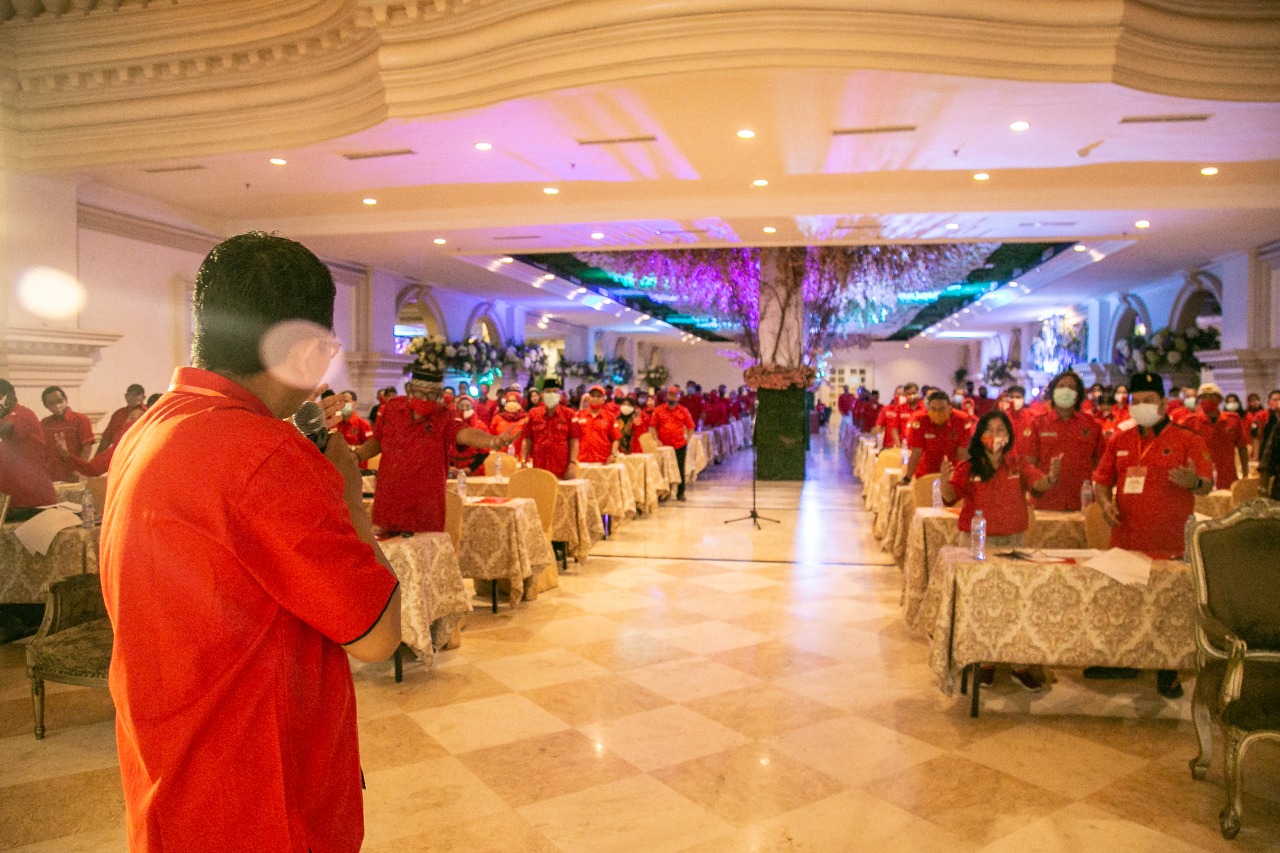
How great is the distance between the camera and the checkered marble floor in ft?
11.3

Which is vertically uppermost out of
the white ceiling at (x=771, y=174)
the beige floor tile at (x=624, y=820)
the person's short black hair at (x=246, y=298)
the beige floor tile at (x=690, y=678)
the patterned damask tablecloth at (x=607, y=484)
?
the white ceiling at (x=771, y=174)

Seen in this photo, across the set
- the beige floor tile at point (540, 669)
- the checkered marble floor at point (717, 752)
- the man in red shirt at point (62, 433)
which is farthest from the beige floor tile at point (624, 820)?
the man in red shirt at point (62, 433)

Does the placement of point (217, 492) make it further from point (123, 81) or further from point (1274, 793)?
point (123, 81)

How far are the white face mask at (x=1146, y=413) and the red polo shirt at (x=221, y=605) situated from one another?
487cm

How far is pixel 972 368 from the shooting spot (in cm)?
3806

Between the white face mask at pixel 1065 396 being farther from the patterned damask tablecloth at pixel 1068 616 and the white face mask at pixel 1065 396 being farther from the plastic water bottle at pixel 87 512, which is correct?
the plastic water bottle at pixel 87 512

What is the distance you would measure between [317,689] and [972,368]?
3940cm

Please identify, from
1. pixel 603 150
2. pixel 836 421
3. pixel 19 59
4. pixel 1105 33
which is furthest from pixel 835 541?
pixel 836 421

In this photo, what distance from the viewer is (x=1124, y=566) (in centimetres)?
445

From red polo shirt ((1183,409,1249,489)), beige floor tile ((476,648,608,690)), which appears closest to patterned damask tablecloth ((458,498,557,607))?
beige floor tile ((476,648,608,690))

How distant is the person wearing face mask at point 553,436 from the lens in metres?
8.60

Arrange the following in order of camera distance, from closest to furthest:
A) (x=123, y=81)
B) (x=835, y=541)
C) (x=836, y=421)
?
(x=123, y=81), (x=835, y=541), (x=836, y=421)

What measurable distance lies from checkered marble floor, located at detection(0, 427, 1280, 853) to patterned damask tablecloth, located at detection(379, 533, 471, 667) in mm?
203

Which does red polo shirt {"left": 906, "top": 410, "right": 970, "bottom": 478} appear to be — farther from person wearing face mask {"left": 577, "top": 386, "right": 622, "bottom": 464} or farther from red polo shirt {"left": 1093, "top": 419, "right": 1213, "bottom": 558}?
person wearing face mask {"left": 577, "top": 386, "right": 622, "bottom": 464}
